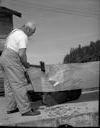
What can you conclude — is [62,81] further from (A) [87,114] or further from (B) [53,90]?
(A) [87,114]

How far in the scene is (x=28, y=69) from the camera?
19.5 ft

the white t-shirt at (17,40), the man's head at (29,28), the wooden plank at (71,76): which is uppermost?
the man's head at (29,28)

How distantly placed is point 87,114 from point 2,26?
26.9 ft

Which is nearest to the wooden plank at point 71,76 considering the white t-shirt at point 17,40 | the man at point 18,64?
the man at point 18,64

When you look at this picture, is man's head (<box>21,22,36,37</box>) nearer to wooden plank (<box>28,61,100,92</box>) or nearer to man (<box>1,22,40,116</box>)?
man (<box>1,22,40,116</box>)

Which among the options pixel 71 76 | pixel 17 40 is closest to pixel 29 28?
pixel 17 40

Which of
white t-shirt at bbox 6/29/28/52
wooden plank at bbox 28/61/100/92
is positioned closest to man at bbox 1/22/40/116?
white t-shirt at bbox 6/29/28/52

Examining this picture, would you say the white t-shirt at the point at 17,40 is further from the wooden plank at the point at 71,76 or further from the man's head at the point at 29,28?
the wooden plank at the point at 71,76

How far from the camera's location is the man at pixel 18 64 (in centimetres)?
568

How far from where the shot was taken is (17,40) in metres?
5.71

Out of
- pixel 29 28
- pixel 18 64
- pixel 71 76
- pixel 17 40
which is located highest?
pixel 29 28

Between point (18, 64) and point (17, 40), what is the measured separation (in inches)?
15.8

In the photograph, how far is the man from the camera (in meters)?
5.68

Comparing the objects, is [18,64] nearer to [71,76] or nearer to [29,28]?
[29,28]
